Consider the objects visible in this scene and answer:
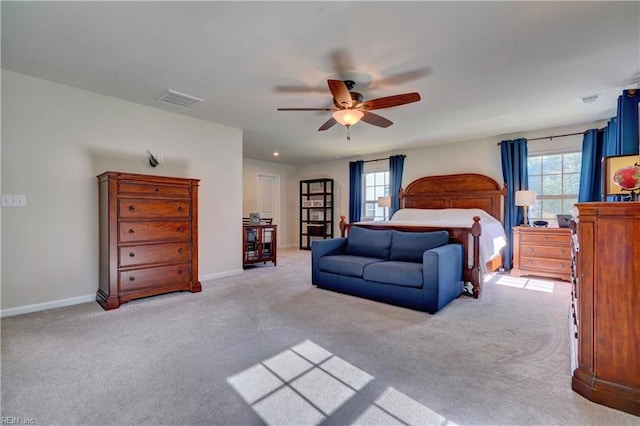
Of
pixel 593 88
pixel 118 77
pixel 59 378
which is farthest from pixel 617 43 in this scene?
pixel 59 378

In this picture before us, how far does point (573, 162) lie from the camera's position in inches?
188

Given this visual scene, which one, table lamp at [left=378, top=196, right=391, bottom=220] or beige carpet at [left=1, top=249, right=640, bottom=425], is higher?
table lamp at [left=378, top=196, right=391, bottom=220]

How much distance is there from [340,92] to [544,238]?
4011mm

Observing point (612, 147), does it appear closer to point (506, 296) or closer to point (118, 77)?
point (506, 296)

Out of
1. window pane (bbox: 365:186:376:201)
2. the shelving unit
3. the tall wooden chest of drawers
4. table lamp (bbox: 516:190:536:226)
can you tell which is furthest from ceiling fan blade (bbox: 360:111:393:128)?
the shelving unit

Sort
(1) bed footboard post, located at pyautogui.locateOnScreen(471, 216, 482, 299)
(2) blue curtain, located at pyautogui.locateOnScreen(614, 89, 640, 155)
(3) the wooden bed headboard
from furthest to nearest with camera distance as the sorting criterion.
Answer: (3) the wooden bed headboard → (1) bed footboard post, located at pyautogui.locateOnScreen(471, 216, 482, 299) → (2) blue curtain, located at pyautogui.locateOnScreen(614, 89, 640, 155)

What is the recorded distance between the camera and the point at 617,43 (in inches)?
94.7

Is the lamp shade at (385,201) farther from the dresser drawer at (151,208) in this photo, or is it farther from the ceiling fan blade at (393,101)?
the dresser drawer at (151,208)

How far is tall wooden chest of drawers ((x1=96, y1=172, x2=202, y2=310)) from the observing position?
319cm

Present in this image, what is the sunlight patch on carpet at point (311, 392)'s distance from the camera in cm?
149

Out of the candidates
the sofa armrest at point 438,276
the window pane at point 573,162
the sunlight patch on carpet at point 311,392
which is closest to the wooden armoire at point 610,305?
the sunlight patch on carpet at point 311,392

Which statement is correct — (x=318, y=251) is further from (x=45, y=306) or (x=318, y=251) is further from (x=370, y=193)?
(x=370, y=193)

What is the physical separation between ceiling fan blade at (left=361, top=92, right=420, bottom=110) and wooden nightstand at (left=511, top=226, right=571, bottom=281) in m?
3.30

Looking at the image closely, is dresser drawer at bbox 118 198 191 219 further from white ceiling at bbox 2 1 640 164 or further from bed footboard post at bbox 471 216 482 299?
bed footboard post at bbox 471 216 482 299
